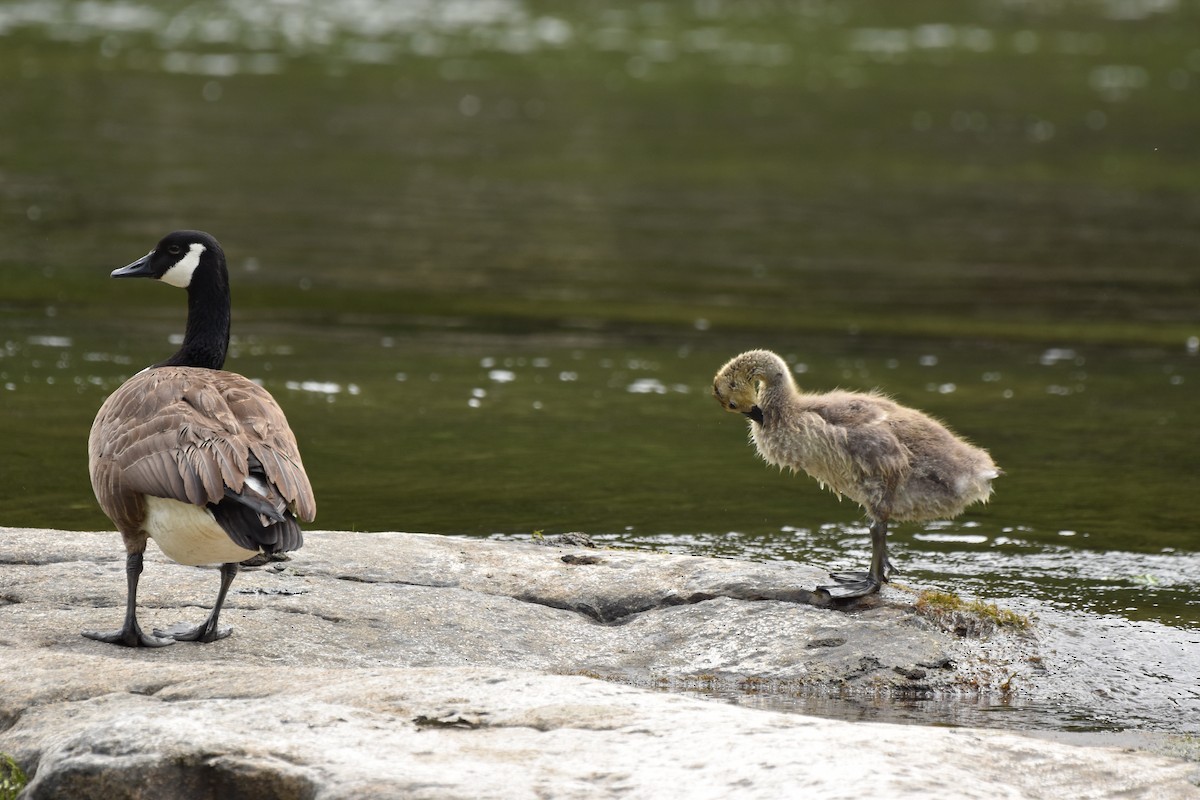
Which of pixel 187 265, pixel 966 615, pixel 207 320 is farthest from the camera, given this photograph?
pixel 187 265

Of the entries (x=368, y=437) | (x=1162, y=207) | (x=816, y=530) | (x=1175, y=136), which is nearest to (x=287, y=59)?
(x=1175, y=136)

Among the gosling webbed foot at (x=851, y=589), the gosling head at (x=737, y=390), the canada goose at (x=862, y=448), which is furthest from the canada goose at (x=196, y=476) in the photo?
the gosling webbed foot at (x=851, y=589)

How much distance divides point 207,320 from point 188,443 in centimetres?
171

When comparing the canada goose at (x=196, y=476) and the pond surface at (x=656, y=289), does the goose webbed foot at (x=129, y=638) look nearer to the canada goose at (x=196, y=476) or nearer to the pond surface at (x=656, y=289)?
the canada goose at (x=196, y=476)

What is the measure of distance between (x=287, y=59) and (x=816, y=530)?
3471 centimetres

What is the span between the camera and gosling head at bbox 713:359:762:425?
311 inches

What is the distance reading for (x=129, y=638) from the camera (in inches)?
265

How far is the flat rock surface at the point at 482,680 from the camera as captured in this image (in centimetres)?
520

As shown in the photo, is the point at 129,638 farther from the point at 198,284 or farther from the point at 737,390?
the point at 737,390

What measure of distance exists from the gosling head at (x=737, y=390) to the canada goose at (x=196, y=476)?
2.20 metres

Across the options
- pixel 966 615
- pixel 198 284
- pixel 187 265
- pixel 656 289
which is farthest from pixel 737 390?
pixel 656 289

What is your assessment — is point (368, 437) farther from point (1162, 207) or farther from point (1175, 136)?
point (1175, 136)

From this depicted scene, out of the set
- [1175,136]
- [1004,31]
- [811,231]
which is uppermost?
[1004,31]

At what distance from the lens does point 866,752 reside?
207 inches
